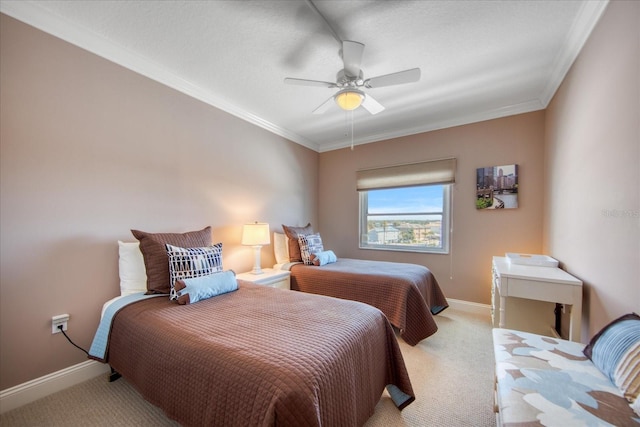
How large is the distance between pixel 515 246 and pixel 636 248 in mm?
1968

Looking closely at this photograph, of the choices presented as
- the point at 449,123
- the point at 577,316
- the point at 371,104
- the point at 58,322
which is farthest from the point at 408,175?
the point at 58,322

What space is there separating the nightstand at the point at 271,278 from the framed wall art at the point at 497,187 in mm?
2582

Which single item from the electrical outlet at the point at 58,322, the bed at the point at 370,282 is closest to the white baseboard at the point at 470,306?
the bed at the point at 370,282

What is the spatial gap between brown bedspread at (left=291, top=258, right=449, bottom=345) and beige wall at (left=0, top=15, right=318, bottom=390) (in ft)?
4.60

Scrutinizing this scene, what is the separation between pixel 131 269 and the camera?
2.00m

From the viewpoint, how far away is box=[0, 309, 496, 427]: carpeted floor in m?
1.50

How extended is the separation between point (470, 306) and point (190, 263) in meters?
3.32

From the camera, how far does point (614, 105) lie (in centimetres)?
147

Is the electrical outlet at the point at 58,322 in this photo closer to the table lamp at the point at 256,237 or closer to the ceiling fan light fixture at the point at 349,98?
the table lamp at the point at 256,237

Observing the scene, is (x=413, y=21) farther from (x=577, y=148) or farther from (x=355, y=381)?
(x=355, y=381)

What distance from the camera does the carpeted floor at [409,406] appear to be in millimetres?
1505

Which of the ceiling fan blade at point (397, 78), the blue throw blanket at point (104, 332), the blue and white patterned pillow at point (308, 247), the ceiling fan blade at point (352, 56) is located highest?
the ceiling fan blade at point (352, 56)

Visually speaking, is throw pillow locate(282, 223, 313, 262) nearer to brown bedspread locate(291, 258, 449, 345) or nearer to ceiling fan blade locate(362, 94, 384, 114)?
brown bedspread locate(291, 258, 449, 345)

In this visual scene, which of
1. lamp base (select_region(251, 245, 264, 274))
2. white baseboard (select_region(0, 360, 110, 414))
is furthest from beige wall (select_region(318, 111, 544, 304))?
white baseboard (select_region(0, 360, 110, 414))
